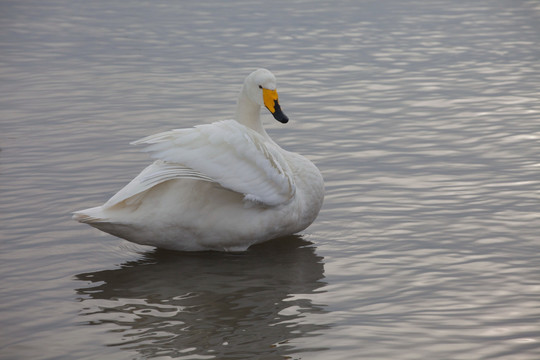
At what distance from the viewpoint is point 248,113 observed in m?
9.08

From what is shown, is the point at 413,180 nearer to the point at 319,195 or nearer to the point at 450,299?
the point at 319,195

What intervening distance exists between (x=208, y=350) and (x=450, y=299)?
2136 millimetres

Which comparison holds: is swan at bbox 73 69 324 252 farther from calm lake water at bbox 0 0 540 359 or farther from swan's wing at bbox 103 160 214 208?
calm lake water at bbox 0 0 540 359

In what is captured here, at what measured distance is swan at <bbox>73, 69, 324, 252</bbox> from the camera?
25.8 feet

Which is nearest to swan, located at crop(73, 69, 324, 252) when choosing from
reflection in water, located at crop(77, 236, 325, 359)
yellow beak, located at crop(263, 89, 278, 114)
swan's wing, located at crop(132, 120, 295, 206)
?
swan's wing, located at crop(132, 120, 295, 206)

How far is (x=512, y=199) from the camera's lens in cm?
961

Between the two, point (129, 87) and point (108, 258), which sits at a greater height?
point (129, 87)

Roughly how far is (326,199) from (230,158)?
86.5 inches

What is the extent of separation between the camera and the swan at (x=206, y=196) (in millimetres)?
7855

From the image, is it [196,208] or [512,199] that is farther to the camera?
[512,199]

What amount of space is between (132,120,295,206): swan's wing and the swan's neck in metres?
0.77

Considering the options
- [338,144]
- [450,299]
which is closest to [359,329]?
[450,299]

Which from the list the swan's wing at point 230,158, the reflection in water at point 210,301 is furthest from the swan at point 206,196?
the reflection in water at point 210,301

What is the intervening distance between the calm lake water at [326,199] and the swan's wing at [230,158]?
29.0 inches
